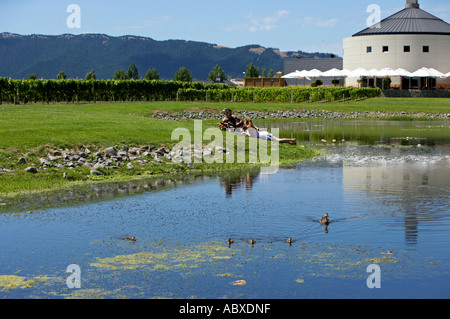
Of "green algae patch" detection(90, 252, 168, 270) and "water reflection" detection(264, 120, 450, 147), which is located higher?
"water reflection" detection(264, 120, 450, 147)

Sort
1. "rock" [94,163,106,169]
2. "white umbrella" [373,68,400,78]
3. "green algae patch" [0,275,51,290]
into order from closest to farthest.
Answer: "green algae patch" [0,275,51,290] < "rock" [94,163,106,169] < "white umbrella" [373,68,400,78]

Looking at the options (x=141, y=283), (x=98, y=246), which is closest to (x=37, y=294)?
(x=141, y=283)

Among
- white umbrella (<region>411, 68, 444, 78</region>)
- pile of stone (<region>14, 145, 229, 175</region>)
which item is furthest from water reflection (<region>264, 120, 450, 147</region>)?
white umbrella (<region>411, 68, 444, 78</region>)

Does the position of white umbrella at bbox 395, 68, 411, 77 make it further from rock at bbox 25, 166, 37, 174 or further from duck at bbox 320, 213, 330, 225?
duck at bbox 320, 213, 330, 225

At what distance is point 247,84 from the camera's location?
366 ft

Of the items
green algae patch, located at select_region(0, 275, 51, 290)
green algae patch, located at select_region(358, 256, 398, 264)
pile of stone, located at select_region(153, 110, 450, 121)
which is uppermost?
pile of stone, located at select_region(153, 110, 450, 121)

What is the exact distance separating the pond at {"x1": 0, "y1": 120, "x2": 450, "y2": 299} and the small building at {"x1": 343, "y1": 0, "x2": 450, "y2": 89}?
86924 millimetres

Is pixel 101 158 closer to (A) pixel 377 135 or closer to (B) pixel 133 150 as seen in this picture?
(B) pixel 133 150

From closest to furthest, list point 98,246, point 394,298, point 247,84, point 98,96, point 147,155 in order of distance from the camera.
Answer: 1. point 394,298
2. point 98,246
3. point 147,155
4. point 98,96
5. point 247,84

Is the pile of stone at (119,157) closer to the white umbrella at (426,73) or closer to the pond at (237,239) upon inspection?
the pond at (237,239)

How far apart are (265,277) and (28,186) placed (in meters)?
11.6

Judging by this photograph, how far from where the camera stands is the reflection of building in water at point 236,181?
71.8 ft

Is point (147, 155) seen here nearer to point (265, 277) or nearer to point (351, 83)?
point (265, 277)

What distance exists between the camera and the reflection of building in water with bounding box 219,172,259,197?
21.9 metres
